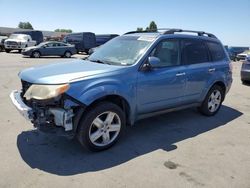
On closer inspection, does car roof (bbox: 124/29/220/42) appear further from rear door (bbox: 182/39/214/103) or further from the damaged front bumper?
the damaged front bumper

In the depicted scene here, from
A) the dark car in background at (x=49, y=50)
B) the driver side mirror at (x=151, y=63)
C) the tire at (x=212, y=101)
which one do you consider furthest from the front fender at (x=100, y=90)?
the dark car in background at (x=49, y=50)

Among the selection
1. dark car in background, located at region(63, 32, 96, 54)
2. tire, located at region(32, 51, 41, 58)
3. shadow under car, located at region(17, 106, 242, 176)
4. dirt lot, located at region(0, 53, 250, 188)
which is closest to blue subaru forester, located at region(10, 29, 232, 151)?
shadow under car, located at region(17, 106, 242, 176)

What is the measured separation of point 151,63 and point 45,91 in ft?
5.85

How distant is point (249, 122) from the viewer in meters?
6.23

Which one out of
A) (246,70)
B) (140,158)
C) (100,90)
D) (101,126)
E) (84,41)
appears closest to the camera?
(100,90)

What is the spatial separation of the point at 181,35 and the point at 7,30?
71001 millimetres

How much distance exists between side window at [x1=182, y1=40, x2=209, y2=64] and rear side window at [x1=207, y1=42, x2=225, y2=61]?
225 mm

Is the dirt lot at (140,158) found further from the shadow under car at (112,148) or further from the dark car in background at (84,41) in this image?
the dark car in background at (84,41)

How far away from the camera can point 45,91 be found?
3.83 metres

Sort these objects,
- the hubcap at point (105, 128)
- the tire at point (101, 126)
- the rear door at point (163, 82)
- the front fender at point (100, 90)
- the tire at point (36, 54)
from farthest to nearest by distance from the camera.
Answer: the tire at point (36, 54), the rear door at point (163, 82), the hubcap at point (105, 128), the tire at point (101, 126), the front fender at point (100, 90)

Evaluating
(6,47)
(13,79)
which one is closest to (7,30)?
(6,47)

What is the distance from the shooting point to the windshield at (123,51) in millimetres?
4785

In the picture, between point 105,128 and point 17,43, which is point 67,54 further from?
point 105,128

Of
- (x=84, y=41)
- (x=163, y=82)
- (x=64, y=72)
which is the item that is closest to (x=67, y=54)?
(x=84, y=41)
